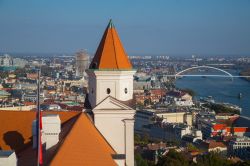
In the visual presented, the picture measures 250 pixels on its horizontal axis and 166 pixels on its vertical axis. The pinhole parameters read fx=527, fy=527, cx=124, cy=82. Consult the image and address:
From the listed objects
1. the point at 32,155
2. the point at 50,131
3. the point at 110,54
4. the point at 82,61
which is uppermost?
the point at 110,54

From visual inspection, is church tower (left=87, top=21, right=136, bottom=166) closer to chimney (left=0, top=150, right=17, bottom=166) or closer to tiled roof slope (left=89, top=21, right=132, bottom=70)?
tiled roof slope (left=89, top=21, right=132, bottom=70)

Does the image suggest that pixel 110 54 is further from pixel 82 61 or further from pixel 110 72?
pixel 82 61

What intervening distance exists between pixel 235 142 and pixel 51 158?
24719 mm

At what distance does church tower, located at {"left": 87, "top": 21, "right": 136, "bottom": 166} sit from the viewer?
306 inches

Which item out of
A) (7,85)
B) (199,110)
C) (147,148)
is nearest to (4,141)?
(147,148)

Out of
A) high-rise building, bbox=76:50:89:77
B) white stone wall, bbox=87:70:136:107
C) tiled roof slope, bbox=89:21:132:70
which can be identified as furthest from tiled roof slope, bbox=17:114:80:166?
high-rise building, bbox=76:50:89:77

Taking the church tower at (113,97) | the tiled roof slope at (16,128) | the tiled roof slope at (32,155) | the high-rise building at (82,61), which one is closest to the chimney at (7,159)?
the tiled roof slope at (32,155)

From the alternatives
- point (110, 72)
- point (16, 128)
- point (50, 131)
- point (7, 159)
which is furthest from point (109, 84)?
point (7, 159)

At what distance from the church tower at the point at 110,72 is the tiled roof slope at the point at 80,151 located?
5.59ft

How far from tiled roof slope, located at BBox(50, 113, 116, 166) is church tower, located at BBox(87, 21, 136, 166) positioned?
1.56 meters

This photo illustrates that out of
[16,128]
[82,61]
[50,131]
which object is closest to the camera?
[50,131]

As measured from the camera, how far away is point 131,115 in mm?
7809

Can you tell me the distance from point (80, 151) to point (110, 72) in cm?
273

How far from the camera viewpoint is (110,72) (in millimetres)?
7836
